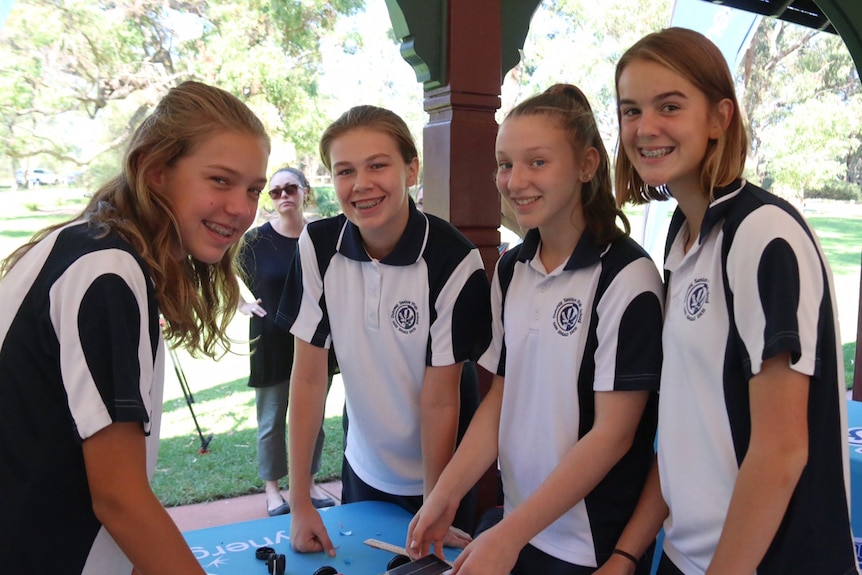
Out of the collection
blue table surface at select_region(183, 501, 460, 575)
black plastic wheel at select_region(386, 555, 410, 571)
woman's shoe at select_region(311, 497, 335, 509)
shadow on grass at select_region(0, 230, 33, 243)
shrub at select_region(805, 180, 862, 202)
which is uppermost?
shrub at select_region(805, 180, 862, 202)

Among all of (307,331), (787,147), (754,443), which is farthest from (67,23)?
(787,147)

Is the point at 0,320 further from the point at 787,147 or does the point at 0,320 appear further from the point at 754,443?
the point at 787,147

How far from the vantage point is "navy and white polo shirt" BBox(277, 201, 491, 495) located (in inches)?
65.6

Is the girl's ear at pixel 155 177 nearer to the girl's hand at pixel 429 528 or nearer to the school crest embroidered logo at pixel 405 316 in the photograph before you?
the school crest embroidered logo at pixel 405 316

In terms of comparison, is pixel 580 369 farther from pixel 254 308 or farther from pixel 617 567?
pixel 254 308

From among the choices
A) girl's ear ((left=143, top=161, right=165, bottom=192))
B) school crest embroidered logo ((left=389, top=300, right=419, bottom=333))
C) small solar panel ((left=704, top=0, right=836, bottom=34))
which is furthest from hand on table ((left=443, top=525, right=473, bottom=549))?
small solar panel ((left=704, top=0, right=836, bottom=34))

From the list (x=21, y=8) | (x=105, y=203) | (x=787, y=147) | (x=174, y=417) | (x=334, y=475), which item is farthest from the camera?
(x=787, y=147)

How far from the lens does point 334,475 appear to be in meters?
4.60

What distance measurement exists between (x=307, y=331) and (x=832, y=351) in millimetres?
1173

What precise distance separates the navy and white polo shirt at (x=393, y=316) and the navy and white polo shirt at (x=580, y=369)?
21cm

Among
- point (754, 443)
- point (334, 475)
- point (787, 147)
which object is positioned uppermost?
point (787, 147)

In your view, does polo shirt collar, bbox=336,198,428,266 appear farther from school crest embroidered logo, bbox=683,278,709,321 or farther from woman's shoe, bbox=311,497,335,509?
woman's shoe, bbox=311,497,335,509

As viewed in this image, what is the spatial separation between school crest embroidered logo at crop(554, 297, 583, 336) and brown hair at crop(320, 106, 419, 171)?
600 millimetres

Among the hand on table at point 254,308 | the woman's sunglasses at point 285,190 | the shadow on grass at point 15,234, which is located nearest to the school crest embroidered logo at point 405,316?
the hand on table at point 254,308
